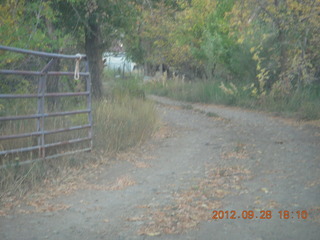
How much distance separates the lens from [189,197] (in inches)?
270

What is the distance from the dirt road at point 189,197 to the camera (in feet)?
18.4

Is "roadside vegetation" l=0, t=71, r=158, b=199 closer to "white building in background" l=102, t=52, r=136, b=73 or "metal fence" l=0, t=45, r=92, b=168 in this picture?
"metal fence" l=0, t=45, r=92, b=168

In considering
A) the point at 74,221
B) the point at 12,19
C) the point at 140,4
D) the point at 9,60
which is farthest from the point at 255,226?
the point at 140,4

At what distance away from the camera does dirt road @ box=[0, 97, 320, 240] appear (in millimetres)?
5594

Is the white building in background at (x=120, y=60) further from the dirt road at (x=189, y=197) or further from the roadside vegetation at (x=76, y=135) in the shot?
the dirt road at (x=189, y=197)

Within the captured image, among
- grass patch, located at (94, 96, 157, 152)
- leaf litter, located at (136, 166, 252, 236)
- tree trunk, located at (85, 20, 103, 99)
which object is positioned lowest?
leaf litter, located at (136, 166, 252, 236)

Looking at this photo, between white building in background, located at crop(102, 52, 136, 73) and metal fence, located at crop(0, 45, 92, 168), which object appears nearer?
metal fence, located at crop(0, 45, 92, 168)

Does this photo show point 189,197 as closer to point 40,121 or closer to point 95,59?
point 40,121

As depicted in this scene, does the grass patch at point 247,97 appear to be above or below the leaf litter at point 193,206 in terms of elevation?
above

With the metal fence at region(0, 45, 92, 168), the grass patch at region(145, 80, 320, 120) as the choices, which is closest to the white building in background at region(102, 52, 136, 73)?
the grass patch at region(145, 80, 320, 120)
